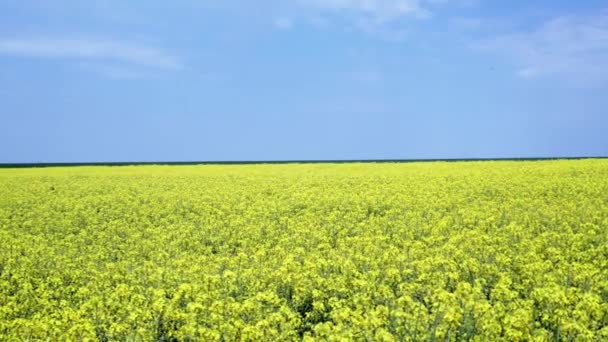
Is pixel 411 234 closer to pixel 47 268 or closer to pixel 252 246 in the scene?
pixel 252 246

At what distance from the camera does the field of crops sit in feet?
29.9

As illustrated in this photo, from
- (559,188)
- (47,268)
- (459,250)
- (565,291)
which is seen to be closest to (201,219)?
(47,268)

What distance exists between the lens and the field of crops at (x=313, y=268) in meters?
9.12

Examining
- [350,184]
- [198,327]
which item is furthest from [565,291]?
[350,184]

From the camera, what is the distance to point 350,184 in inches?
1378

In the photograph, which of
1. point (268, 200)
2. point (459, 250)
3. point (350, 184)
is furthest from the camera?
point (350, 184)

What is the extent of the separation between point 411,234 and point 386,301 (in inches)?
272

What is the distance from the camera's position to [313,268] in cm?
1269

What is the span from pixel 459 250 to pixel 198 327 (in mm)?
7058

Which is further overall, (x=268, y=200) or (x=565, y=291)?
(x=268, y=200)

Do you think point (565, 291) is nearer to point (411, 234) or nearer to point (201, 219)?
point (411, 234)

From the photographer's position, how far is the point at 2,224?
864 inches

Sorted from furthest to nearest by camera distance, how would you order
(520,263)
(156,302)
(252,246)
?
1. (252,246)
2. (520,263)
3. (156,302)

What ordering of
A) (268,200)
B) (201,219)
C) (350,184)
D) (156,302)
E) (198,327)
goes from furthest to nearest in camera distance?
(350,184) < (268,200) < (201,219) < (156,302) < (198,327)
